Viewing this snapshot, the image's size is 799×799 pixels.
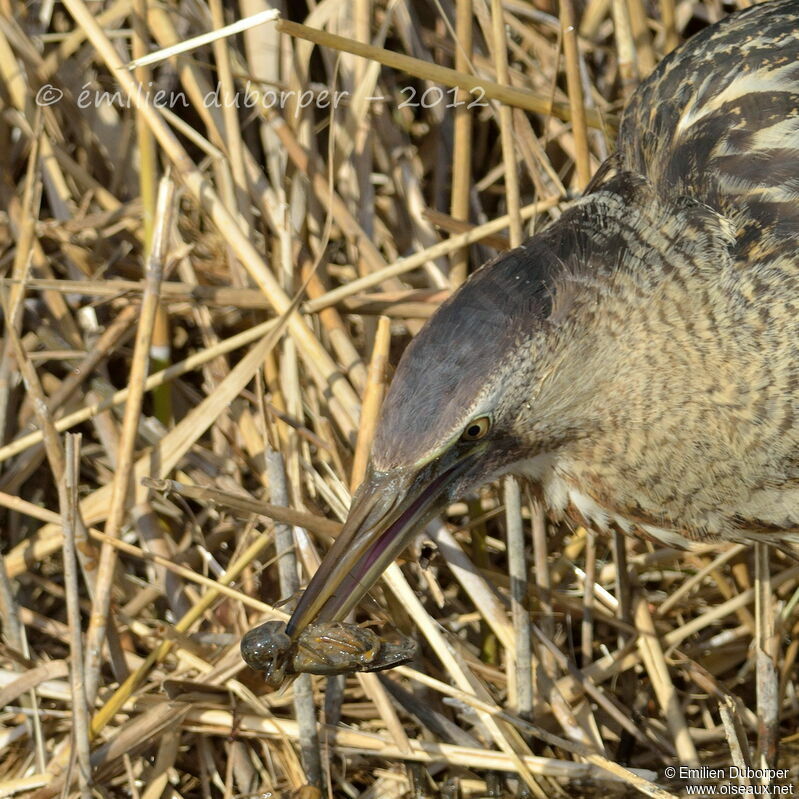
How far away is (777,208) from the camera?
180cm

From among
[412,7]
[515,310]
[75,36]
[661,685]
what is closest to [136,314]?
[75,36]

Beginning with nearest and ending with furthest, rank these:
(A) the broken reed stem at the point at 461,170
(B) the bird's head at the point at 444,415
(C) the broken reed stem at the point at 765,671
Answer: (B) the bird's head at the point at 444,415, (C) the broken reed stem at the point at 765,671, (A) the broken reed stem at the point at 461,170

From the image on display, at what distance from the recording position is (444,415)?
1574 mm

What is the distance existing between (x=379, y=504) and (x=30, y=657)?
1034 millimetres

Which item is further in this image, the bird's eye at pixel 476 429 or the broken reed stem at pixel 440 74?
the broken reed stem at pixel 440 74

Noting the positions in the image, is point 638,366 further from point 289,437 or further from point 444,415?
point 289,437

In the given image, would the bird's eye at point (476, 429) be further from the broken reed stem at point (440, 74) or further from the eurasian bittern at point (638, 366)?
the broken reed stem at point (440, 74)

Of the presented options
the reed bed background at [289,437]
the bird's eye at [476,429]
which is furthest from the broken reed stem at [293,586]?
the bird's eye at [476,429]

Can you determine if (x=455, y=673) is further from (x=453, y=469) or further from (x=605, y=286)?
(x=605, y=286)

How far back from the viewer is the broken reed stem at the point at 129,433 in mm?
2113

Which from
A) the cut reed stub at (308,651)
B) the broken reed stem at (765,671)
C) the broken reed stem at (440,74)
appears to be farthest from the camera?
the broken reed stem at (765,671)

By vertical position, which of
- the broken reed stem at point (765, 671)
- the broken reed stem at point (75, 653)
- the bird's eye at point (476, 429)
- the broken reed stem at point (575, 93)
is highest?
the broken reed stem at point (575, 93)

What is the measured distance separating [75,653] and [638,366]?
40.9 inches

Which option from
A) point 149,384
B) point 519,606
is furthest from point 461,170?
point 519,606
